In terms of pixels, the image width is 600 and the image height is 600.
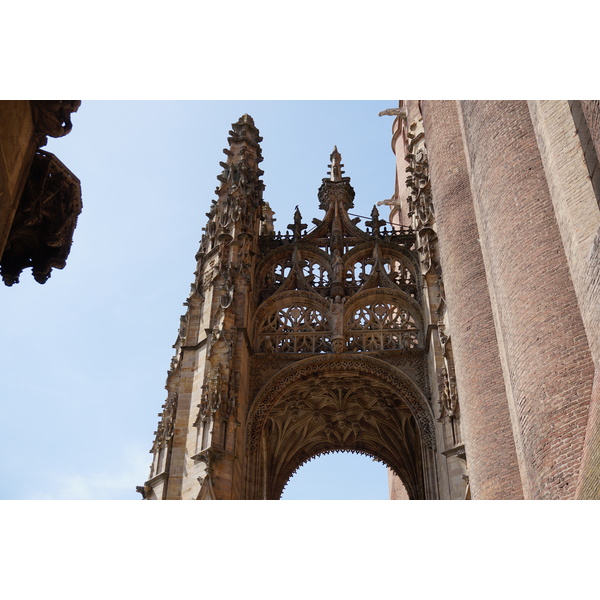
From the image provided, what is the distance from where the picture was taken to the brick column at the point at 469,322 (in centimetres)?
1070

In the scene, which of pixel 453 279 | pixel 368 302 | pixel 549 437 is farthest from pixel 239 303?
pixel 549 437

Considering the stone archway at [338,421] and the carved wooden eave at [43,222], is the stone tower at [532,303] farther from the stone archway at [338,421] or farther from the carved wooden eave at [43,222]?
the carved wooden eave at [43,222]

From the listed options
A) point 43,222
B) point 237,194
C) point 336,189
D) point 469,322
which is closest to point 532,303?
point 469,322

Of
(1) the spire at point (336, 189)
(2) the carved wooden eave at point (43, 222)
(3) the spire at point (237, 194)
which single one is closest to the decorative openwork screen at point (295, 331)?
(3) the spire at point (237, 194)

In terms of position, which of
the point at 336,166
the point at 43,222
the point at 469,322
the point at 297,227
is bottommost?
the point at 43,222

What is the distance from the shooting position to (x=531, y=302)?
841 cm

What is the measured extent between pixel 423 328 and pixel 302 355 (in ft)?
9.59

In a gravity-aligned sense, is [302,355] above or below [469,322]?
above

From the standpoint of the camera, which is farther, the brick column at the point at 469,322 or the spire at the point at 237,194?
the spire at the point at 237,194

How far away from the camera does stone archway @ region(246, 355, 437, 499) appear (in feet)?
52.9

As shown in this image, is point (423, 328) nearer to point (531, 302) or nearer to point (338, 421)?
point (338, 421)

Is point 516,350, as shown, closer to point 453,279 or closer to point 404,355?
point 453,279

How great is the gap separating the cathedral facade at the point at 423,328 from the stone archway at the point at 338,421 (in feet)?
0.17
